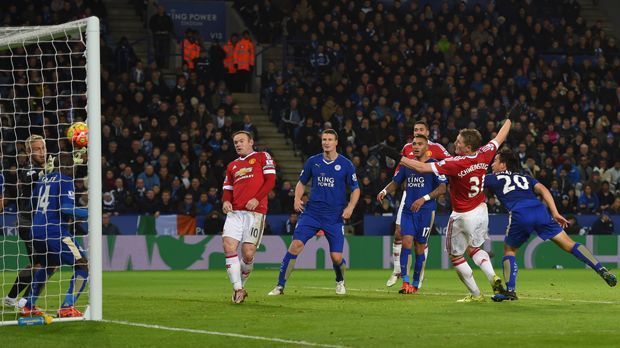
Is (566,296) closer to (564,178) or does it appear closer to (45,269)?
(45,269)

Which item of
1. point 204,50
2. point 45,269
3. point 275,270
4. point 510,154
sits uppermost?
point 204,50

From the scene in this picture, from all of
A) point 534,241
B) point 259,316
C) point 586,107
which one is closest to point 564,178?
point 534,241

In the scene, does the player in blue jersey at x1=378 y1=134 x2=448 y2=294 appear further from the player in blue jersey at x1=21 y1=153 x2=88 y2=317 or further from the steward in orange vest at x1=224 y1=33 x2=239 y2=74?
the steward in orange vest at x1=224 y1=33 x2=239 y2=74

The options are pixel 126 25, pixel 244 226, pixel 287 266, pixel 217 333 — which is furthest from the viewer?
pixel 126 25

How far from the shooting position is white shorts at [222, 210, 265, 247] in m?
14.5

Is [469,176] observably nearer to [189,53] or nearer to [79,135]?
[79,135]

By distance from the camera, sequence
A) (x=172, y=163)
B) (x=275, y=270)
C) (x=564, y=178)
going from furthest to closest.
→ (x=564, y=178) → (x=172, y=163) → (x=275, y=270)

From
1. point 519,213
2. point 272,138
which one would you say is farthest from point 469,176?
point 272,138

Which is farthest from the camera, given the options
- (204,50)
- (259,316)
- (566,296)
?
(204,50)

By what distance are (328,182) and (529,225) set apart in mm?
2902

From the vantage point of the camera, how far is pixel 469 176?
14.0 meters

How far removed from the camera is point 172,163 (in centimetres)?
2747

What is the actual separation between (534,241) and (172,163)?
879cm

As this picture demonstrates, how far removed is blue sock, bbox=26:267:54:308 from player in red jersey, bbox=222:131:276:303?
2400mm
